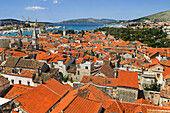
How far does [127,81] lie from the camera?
22.9 m

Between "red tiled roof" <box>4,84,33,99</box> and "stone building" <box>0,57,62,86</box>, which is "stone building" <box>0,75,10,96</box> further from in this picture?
"stone building" <box>0,57,62,86</box>

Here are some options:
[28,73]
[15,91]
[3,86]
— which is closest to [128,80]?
[15,91]

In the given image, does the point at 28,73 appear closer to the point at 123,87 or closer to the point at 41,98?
the point at 41,98

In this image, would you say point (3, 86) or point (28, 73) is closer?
point (3, 86)

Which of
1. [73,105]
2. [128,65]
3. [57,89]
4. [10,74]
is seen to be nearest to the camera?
[73,105]

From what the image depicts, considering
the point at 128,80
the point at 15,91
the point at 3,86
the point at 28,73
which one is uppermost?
the point at 128,80

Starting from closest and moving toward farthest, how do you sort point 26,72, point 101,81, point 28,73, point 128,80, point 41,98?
point 41,98 → point 128,80 → point 101,81 → point 28,73 → point 26,72

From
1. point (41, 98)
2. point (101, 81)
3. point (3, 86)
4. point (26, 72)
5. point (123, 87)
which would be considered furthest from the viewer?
point (26, 72)

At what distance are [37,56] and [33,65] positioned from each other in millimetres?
11530

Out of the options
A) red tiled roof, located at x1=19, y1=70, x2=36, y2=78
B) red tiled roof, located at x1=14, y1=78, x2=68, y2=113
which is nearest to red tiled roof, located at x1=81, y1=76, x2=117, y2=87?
red tiled roof, located at x1=14, y1=78, x2=68, y2=113

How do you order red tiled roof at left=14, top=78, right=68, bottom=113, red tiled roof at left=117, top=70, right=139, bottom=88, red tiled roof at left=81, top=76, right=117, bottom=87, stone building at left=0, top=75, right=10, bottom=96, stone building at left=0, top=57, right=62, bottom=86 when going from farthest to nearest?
stone building at left=0, top=57, right=62, bottom=86
red tiled roof at left=81, top=76, right=117, bottom=87
red tiled roof at left=117, top=70, right=139, bottom=88
stone building at left=0, top=75, right=10, bottom=96
red tiled roof at left=14, top=78, right=68, bottom=113

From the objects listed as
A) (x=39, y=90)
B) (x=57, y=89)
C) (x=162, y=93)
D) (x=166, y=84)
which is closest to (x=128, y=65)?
(x=166, y=84)

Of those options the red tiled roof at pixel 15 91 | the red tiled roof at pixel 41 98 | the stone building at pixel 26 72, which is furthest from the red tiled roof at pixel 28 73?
the red tiled roof at pixel 41 98

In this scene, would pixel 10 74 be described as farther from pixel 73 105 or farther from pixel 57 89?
pixel 73 105
